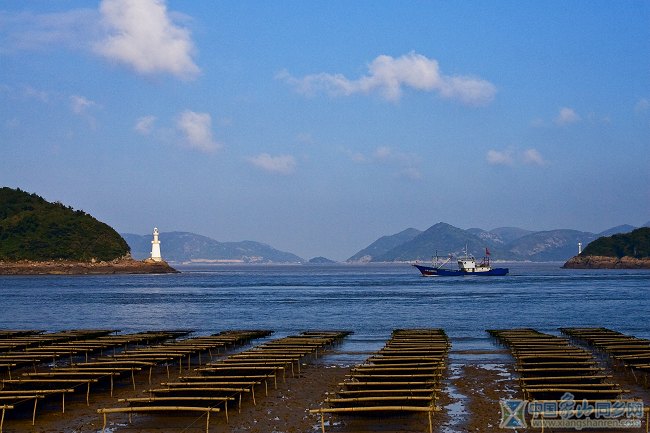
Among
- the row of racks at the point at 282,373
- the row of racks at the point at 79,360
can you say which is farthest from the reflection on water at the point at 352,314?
the row of racks at the point at 79,360

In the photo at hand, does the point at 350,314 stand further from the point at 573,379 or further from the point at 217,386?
the point at 217,386

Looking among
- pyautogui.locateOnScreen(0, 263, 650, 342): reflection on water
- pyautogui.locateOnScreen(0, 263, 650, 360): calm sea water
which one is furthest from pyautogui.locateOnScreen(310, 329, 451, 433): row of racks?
pyautogui.locateOnScreen(0, 263, 650, 342): reflection on water

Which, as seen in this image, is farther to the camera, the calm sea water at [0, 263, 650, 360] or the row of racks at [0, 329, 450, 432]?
the calm sea water at [0, 263, 650, 360]

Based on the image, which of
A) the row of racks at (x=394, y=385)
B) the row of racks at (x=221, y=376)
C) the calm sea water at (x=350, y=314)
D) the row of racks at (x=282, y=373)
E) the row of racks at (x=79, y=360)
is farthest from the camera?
the calm sea water at (x=350, y=314)

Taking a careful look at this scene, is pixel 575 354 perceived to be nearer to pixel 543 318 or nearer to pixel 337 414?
pixel 337 414

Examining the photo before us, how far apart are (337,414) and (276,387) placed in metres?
5.75

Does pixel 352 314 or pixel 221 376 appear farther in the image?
pixel 352 314

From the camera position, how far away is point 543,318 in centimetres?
6956

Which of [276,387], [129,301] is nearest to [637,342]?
[276,387]

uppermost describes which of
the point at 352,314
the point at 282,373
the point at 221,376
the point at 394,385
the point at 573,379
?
the point at 221,376

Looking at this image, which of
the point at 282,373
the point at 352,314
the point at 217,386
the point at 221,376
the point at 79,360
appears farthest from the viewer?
the point at 352,314

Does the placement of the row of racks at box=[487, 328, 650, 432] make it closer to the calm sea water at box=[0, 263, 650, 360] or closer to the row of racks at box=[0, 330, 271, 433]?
the calm sea water at box=[0, 263, 650, 360]

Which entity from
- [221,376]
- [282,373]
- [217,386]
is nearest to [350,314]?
[282,373]

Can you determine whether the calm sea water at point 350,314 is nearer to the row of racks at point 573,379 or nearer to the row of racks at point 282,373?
the row of racks at point 282,373
